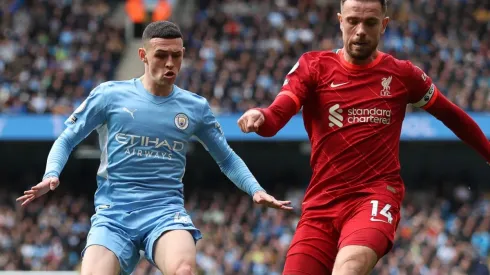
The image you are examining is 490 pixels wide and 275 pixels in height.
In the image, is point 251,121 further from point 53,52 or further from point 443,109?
point 53,52

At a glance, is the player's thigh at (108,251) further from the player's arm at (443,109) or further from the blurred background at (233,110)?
the blurred background at (233,110)

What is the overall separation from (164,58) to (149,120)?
458 millimetres

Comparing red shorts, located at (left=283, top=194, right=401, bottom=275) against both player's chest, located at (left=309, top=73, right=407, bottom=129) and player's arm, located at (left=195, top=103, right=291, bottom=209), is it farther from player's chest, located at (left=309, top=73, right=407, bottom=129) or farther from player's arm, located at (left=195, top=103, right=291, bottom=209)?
player's arm, located at (left=195, top=103, right=291, bottom=209)

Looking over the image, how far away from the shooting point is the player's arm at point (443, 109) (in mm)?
6965

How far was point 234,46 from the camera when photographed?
2653 cm

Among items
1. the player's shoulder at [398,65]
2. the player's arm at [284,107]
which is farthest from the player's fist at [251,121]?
the player's shoulder at [398,65]

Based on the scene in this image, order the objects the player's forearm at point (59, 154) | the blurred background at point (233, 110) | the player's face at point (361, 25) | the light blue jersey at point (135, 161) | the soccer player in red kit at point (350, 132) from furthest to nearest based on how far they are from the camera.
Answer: the blurred background at point (233, 110)
the light blue jersey at point (135, 161)
the player's forearm at point (59, 154)
the player's face at point (361, 25)
the soccer player in red kit at point (350, 132)

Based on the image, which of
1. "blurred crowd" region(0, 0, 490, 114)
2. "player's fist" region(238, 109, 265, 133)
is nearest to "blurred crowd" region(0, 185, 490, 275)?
"blurred crowd" region(0, 0, 490, 114)

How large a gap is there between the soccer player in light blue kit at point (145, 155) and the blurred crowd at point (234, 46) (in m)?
16.3

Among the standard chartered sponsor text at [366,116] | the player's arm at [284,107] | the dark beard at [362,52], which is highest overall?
the dark beard at [362,52]

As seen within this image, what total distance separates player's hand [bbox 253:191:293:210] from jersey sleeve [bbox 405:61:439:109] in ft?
3.69

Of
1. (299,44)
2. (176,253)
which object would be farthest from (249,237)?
(176,253)

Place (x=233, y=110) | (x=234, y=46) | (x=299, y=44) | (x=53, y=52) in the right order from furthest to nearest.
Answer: (x=53, y=52) < (x=234, y=46) < (x=299, y=44) < (x=233, y=110)

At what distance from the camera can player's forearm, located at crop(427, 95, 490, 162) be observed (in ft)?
23.4
